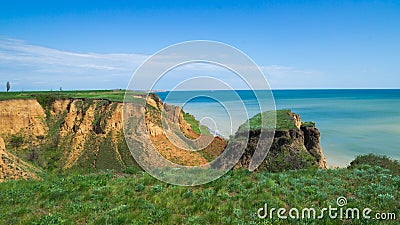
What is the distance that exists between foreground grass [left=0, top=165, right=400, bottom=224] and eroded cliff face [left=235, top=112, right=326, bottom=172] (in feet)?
15.5

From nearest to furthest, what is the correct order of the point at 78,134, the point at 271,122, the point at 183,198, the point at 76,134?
the point at 183,198
the point at 271,122
the point at 76,134
the point at 78,134

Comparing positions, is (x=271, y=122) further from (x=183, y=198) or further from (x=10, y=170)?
(x=10, y=170)

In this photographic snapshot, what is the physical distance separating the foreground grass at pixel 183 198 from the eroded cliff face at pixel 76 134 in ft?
92.3

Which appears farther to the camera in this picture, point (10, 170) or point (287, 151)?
point (10, 170)

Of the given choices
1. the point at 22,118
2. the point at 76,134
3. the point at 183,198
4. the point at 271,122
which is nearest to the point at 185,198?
the point at 183,198

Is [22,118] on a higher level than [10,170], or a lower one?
higher

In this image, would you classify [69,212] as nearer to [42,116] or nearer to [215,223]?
[215,223]

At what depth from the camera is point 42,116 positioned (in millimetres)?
47969

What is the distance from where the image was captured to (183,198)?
27.2ft

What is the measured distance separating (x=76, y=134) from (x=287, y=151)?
40.4 metres

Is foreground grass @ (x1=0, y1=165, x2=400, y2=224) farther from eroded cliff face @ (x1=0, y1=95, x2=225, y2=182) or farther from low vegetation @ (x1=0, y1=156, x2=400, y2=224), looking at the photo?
eroded cliff face @ (x1=0, y1=95, x2=225, y2=182)

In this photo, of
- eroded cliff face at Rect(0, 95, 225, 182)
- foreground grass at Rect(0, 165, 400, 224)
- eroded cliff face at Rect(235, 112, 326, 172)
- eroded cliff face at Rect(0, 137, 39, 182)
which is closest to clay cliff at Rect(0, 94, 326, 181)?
eroded cliff face at Rect(0, 95, 225, 182)

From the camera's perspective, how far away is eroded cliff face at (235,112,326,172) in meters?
15.7

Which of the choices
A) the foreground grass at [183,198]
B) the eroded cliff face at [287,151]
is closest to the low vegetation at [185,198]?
the foreground grass at [183,198]
